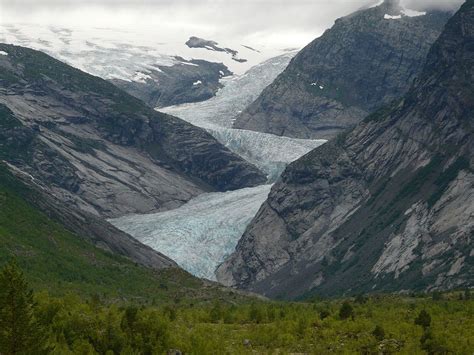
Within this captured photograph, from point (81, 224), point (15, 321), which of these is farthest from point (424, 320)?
point (81, 224)

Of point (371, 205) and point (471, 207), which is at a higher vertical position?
point (471, 207)

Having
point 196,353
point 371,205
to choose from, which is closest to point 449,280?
point 371,205

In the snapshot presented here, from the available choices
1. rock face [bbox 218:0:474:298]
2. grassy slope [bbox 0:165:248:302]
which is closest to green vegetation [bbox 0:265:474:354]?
grassy slope [bbox 0:165:248:302]

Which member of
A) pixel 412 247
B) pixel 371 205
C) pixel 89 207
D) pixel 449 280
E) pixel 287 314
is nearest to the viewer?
pixel 287 314

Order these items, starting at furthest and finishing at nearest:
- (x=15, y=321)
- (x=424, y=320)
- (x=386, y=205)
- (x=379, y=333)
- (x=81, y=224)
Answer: (x=386, y=205) → (x=81, y=224) → (x=424, y=320) → (x=379, y=333) → (x=15, y=321)

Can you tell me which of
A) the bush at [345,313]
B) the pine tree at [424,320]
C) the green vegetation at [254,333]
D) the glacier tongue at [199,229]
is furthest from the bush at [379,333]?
the glacier tongue at [199,229]

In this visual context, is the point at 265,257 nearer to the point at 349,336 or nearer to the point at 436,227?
the point at 436,227

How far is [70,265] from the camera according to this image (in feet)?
292

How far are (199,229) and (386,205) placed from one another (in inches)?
1573

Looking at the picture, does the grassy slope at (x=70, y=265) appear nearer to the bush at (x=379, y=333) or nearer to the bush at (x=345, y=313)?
the bush at (x=345, y=313)

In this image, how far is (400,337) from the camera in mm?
40750

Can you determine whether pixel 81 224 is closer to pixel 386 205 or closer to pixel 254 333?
pixel 386 205

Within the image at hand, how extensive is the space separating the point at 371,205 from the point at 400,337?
105m

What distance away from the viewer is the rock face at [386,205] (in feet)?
375
